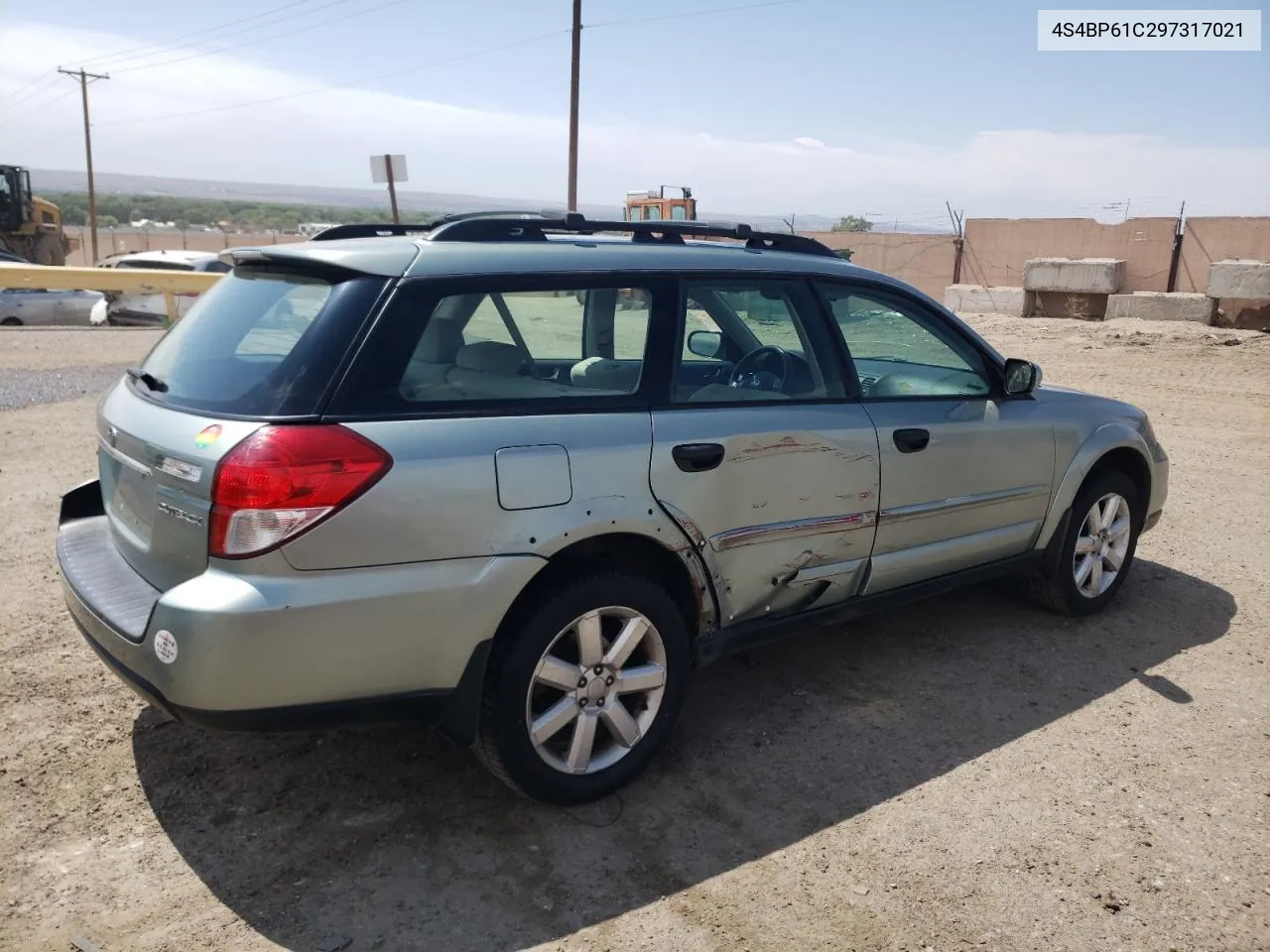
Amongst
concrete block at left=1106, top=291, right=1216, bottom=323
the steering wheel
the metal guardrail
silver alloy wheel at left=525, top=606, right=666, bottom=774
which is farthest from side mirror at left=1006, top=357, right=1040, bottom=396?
concrete block at left=1106, top=291, right=1216, bottom=323

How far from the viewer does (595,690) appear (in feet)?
10.5

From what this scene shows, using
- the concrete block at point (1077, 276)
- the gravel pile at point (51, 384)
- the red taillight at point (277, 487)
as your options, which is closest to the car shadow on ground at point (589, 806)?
the red taillight at point (277, 487)

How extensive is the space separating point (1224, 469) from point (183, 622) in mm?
8193

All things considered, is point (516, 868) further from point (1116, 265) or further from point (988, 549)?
point (1116, 265)

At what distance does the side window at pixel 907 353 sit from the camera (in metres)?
4.10

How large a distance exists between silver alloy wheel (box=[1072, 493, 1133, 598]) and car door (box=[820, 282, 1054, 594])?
427 millimetres

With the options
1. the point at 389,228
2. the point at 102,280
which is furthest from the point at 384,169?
the point at 389,228

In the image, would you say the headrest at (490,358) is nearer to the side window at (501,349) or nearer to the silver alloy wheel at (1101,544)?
the side window at (501,349)

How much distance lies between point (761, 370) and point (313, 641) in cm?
195

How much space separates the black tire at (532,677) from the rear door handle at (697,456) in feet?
1.28

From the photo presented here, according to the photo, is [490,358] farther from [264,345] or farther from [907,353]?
[907,353]

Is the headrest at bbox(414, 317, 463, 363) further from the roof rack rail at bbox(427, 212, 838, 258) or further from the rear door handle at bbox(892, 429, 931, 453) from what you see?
the rear door handle at bbox(892, 429, 931, 453)

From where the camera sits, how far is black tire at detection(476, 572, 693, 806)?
9.73 ft

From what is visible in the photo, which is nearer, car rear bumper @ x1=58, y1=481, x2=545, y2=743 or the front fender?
car rear bumper @ x1=58, y1=481, x2=545, y2=743
